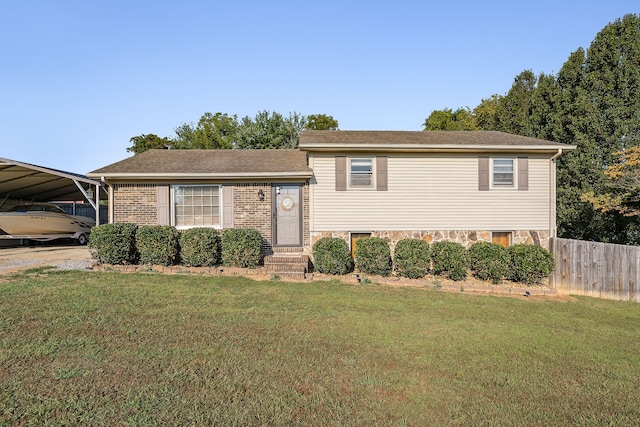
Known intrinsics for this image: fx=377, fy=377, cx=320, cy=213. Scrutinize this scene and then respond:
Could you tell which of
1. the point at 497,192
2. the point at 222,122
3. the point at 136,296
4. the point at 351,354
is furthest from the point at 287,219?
the point at 222,122

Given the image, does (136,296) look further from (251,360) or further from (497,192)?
(497,192)

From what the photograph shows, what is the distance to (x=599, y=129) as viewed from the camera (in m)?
13.4

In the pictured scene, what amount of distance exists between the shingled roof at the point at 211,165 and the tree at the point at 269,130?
392 inches

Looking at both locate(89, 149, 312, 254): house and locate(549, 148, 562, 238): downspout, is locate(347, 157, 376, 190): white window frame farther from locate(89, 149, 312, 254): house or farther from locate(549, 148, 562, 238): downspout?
locate(549, 148, 562, 238): downspout

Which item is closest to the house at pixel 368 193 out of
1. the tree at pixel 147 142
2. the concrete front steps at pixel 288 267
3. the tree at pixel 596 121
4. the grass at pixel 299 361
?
the concrete front steps at pixel 288 267

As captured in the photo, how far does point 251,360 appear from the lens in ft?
12.7

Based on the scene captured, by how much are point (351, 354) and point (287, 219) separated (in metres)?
7.08

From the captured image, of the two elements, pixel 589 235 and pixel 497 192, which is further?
pixel 589 235

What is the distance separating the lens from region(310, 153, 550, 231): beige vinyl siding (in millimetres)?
10906

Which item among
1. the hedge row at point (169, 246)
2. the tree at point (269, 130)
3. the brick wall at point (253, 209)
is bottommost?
the hedge row at point (169, 246)

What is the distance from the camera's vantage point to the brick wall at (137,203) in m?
10.9

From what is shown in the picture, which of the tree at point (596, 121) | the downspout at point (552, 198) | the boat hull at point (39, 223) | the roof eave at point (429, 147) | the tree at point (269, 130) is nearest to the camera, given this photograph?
the roof eave at point (429, 147)

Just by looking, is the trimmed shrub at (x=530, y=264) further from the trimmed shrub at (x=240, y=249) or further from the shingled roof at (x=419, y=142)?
the trimmed shrub at (x=240, y=249)

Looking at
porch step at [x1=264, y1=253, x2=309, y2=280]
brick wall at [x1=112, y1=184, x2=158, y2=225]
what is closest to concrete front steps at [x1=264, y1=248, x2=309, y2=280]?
porch step at [x1=264, y1=253, x2=309, y2=280]
